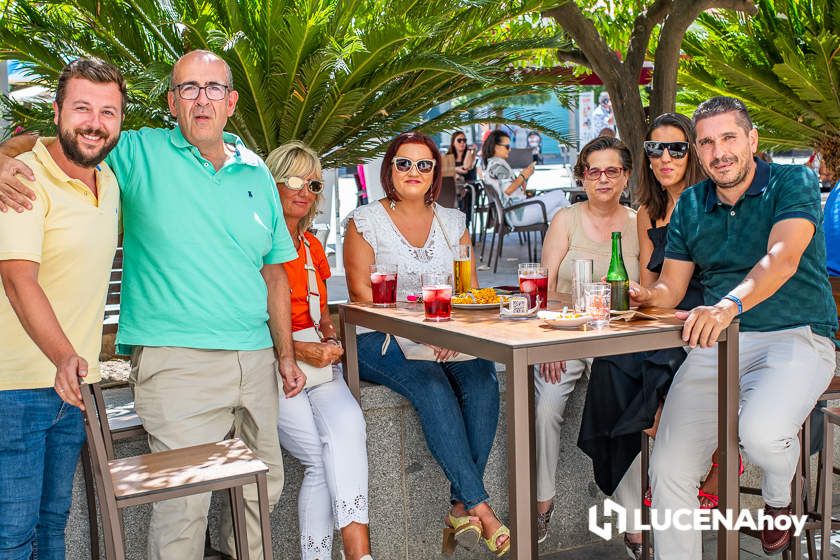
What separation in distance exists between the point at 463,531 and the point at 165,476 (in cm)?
143

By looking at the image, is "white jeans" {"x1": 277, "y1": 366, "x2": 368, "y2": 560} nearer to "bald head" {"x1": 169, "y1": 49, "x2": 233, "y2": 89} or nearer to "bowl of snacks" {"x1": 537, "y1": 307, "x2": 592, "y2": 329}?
"bowl of snacks" {"x1": 537, "y1": 307, "x2": 592, "y2": 329}

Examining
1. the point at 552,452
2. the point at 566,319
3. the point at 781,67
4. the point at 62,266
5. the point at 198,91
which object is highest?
the point at 781,67

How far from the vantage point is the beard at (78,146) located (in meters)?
2.91

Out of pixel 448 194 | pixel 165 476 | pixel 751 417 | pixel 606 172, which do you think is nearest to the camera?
pixel 165 476

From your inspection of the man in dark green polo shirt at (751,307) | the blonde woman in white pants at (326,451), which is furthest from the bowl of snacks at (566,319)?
the blonde woman in white pants at (326,451)

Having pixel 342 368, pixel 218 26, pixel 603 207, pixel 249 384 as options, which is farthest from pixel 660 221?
pixel 218 26

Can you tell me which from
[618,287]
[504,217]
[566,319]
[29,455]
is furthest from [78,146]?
[504,217]

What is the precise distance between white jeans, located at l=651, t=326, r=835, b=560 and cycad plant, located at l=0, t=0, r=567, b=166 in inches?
71.1

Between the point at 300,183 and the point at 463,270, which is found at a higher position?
the point at 300,183

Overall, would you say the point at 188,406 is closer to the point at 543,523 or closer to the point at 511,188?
the point at 543,523

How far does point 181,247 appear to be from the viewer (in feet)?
10.6

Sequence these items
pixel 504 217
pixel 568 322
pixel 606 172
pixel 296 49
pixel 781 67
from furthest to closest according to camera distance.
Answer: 1. pixel 504 217
2. pixel 781 67
3. pixel 296 49
4. pixel 606 172
5. pixel 568 322

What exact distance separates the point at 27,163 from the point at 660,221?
267 cm

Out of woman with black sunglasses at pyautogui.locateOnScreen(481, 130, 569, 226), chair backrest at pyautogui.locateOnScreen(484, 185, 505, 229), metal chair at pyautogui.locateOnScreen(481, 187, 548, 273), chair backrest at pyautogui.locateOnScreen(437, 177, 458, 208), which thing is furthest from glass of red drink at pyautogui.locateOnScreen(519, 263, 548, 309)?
chair backrest at pyautogui.locateOnScreen(437, 177, 458, 208)
